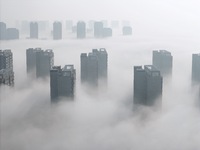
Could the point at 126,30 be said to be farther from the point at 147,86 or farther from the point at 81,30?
the point at 147,86

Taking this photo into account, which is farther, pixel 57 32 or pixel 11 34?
pixel 57 32

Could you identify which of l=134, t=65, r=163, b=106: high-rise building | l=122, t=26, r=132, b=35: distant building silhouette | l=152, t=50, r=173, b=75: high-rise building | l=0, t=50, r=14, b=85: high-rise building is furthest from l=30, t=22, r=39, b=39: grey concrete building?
l=134, t=65, r=163, b=106: high-rise building

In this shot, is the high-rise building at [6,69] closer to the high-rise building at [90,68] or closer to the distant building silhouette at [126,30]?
the high-rise building at [90,68]

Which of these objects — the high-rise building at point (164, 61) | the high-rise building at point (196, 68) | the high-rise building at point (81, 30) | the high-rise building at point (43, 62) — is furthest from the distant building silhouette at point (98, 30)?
the high-rise building at point (196, 68)

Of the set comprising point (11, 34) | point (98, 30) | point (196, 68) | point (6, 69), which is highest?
point (98, 30)

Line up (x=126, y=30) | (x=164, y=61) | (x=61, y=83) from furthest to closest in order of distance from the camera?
(x=126, y=30), (x=164, y=61), (x=61, y=83)

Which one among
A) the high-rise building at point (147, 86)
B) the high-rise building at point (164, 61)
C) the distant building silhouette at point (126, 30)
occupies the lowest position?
the high-rise building at point (147, 86)

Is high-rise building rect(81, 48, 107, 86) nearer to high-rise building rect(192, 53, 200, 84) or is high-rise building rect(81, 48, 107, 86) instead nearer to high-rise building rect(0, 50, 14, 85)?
high-rise building rect(0, 50, 14, 85)

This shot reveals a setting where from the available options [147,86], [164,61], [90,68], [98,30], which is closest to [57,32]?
[98,30]
